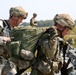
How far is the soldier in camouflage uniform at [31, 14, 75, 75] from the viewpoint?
6801 mm

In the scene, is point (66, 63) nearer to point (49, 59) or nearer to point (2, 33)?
point (49, 59)

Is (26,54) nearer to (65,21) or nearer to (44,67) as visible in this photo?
(44,67)

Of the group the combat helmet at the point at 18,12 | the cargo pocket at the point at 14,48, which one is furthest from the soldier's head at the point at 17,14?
the cargo pocket at the point at 14,48

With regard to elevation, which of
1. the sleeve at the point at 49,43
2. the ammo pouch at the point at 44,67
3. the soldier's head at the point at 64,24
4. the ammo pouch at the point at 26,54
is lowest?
the ammo pouch at the point at 44,67

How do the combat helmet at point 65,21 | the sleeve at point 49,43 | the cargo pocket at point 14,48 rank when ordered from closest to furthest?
the sleeve at point 49,43 < the cargo pocket at point 14,48 < the combat helmet at point 65,21

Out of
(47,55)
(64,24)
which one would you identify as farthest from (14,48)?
(64,24)

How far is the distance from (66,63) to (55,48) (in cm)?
96

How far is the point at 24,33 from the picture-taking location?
22.7 feet

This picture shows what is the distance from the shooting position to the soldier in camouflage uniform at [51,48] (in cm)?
680

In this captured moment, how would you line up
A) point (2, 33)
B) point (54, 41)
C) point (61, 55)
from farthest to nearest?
point (2, 33)
point (61, 55)
point (54, 41)

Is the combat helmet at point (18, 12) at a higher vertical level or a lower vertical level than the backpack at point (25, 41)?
higher

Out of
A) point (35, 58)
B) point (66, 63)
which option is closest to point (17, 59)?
point (35, 58)

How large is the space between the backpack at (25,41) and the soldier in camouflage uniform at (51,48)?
0.11m

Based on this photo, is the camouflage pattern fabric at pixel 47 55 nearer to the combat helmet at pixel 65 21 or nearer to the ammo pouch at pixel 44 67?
the ammo pouch at pixel 44 67
